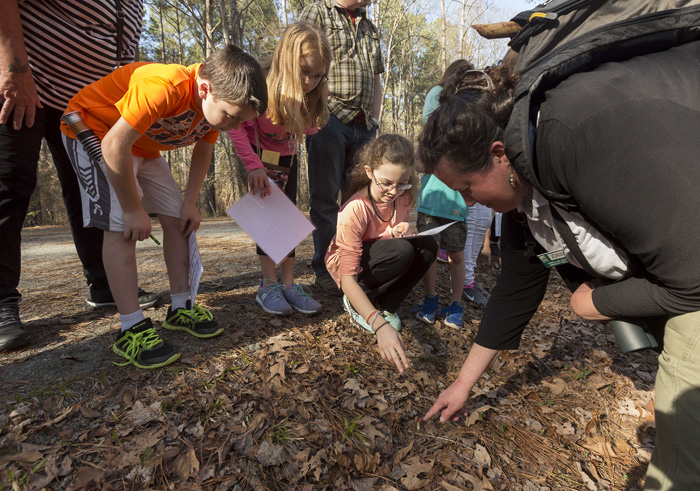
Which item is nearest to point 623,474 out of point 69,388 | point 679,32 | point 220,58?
point 679,32

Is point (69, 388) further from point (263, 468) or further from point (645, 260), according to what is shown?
point (645, 260)

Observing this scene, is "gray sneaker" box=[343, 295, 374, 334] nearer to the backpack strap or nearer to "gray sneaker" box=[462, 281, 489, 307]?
"gray sneaker" box=[462, 281, 489, 307]

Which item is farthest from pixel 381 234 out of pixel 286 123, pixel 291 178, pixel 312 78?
pixel 312 78

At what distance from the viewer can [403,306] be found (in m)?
3.22

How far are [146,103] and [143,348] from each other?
4.05 ft

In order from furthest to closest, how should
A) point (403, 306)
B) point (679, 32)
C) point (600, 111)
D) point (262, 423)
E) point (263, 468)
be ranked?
point (403, 306)
point (262, 423)
point (263, 468)
point (679, 32)
point (600, 111)

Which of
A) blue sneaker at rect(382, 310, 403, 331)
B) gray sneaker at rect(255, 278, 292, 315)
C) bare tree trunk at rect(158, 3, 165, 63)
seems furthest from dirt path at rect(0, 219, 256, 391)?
bare tree trunk at rect(158, 3, 165, 63)

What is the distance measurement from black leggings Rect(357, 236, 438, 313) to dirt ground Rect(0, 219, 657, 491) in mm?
307

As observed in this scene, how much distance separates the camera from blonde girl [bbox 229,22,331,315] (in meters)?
2.48

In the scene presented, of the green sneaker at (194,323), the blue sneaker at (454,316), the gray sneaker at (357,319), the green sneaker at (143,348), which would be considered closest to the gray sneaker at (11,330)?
the green sneaker at (143,348)

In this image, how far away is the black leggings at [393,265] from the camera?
2.58 m

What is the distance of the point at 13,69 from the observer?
1888mm

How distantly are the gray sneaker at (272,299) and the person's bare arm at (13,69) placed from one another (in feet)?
5.52

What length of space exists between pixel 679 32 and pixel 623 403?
2131mm
